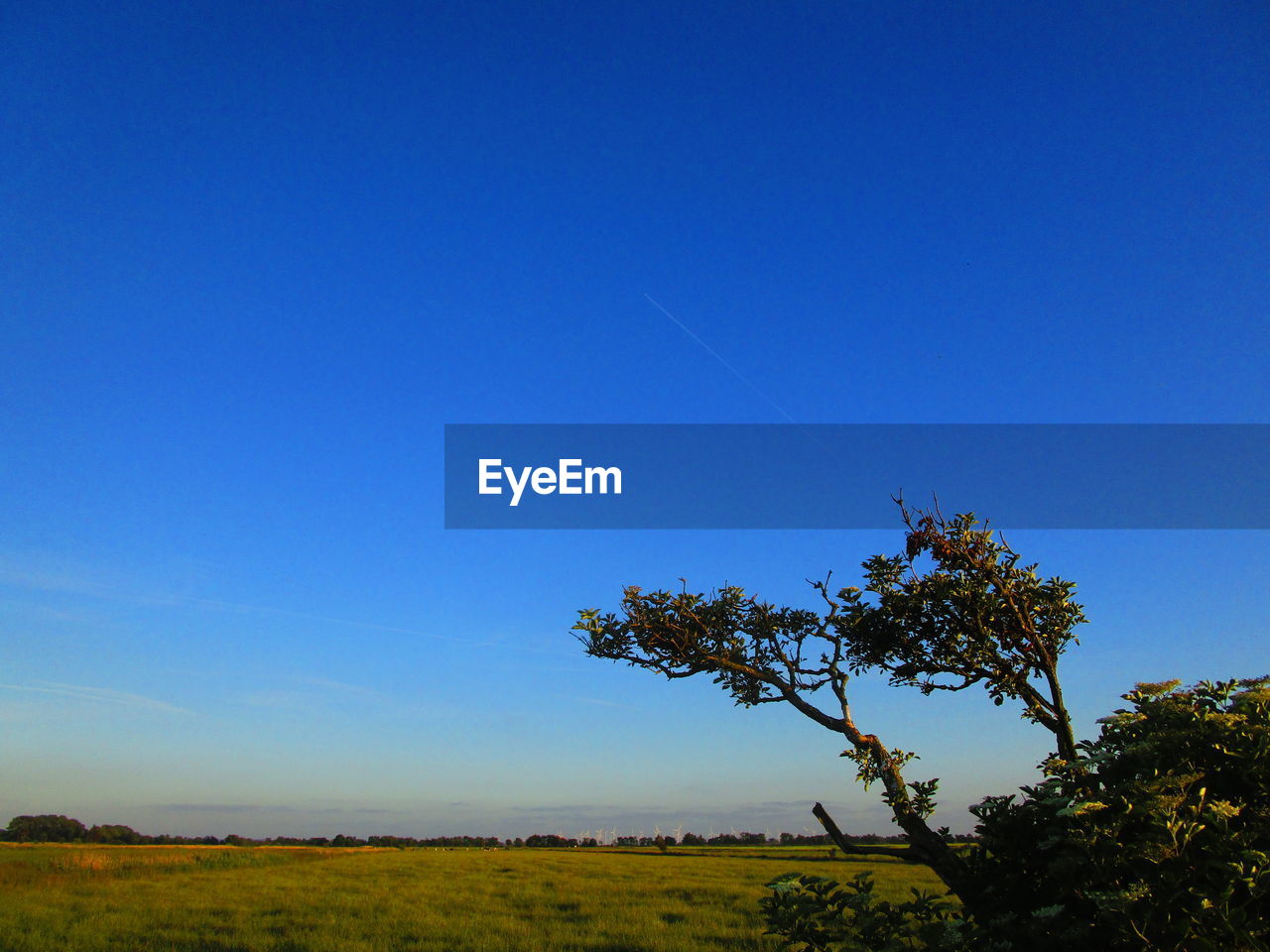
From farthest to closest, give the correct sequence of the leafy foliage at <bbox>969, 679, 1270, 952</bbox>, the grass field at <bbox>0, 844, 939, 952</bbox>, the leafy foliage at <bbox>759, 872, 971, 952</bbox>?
the grass field at <bbox>0, 844, 939, 952</bbox>
the leafy foliage at <bbox>759, 872, 971, 952</bbox>
the leafy foliage at <bbox>969, 679, 1270, 952</bbox>

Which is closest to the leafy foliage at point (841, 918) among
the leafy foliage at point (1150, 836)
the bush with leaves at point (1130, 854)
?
the bush with leaves at point (1130, 854)

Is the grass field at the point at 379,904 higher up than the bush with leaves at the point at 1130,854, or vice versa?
the bush with leaves at the point at 1130,854

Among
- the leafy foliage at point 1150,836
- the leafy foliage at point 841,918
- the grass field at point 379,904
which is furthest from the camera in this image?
the grass field at point 379,904

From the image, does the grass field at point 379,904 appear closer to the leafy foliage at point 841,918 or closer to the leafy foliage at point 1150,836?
the leafy foliage at point 841,918

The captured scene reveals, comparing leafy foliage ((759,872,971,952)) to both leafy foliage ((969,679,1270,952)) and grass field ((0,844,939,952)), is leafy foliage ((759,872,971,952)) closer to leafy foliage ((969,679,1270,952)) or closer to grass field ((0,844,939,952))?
leafy foliage ((969,679,1270,952))

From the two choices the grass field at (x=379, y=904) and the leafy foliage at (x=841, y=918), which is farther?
the grass field at (x=379, y=904)

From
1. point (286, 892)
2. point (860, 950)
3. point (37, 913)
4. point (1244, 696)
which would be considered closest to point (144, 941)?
point (37, 913)

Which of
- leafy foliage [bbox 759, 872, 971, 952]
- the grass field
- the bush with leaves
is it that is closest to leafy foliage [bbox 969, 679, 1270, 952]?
the bush with leaves

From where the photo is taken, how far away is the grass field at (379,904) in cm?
2252

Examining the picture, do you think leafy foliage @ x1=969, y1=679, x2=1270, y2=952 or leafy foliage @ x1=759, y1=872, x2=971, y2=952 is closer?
leafy foliage @ x1=969, y1=679, x2=1270, y2=952

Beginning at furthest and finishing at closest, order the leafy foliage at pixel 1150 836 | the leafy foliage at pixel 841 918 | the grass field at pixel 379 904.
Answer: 1. the grass field at pixel 379 904
2. the leafy foliage at pixel 841 918
3. the leafy foliage at pixel 1150 836

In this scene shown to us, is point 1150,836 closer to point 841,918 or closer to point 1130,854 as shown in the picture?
point 1130,854

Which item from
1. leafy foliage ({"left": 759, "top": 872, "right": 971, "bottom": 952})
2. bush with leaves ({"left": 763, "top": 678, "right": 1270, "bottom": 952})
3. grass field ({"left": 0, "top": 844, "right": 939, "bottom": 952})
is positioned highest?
bush with leaves ({"left": 763, "top": 678, "right": 1270, "bottom": 952})

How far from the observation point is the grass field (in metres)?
22.5
